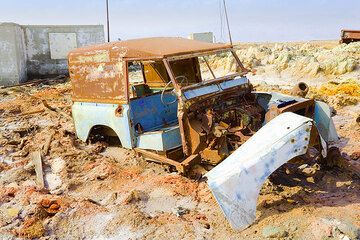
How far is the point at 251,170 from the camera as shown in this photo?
438 cm

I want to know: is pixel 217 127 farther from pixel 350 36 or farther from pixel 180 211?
pixel 350 36

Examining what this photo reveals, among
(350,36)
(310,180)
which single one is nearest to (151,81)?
(310,180)

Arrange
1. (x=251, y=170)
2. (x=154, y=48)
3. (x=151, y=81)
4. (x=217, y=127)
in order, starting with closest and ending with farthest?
(x=251, y=170)
(x=217, y=127)
(x=154, y=48)
(x=151, y=81)

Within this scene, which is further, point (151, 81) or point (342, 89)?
point (342, 89)

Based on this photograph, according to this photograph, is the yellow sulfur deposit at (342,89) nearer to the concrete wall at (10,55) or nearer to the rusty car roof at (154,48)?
the rusty car roof at (154,48)

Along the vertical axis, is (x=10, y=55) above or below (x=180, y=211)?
above

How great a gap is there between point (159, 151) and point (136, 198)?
39.8 inches

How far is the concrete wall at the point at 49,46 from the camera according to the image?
22719mm

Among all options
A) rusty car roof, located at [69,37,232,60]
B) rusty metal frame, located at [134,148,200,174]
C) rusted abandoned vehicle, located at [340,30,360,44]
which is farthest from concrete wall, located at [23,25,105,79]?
rusty metal frame, located at [134,148,200,174]

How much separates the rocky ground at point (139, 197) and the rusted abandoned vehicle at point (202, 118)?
365 mm

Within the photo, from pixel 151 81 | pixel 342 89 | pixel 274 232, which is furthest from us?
pixel 342 89

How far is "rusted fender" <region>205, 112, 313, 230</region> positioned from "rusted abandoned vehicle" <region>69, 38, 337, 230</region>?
11 mm

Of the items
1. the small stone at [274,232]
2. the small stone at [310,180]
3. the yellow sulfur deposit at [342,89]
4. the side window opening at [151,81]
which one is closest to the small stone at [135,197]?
the small stone at [274,232]

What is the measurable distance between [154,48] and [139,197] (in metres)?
2.46
